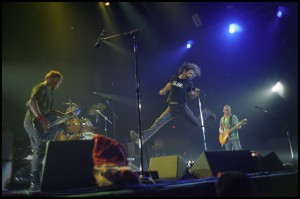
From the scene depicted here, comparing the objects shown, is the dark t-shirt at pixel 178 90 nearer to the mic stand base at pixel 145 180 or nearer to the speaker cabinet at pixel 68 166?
the mic stand base at pixel 145 180

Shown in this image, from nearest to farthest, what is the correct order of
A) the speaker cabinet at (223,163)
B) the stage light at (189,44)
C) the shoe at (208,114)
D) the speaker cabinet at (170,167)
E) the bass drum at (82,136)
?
1. the speaker cabinet at (223,163)
2. the speaker cabinet at (170,167)
3. the bass drum at (82,136)
4. the shoe at (208,114)
5. the stage light at (189,44)

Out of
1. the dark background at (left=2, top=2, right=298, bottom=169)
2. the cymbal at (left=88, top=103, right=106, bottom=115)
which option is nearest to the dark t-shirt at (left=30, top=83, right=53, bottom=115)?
the cymbal at (left=88, top=103, right=106, bottom=115)

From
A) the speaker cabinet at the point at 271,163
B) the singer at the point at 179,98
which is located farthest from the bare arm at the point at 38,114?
the speaker cabinet at the point at 271,163

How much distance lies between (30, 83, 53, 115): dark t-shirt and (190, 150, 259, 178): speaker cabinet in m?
3.20

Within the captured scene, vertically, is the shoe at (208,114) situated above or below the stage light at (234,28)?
below

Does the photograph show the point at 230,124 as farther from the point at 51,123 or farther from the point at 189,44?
the point at 51,123

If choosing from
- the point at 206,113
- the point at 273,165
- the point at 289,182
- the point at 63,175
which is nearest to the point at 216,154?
the point at 289,182

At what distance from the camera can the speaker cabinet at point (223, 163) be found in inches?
176

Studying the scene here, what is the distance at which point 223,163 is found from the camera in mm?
4547

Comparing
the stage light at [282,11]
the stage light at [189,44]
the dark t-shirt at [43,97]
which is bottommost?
the dark t-shirt at [43,97]

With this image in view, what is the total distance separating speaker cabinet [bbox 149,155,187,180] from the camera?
4746mm

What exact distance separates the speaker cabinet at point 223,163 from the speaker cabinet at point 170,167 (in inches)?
10.5

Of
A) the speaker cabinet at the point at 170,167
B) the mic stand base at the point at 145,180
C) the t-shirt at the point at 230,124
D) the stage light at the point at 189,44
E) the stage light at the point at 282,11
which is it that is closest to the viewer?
the mic stand base at the point at 145,180

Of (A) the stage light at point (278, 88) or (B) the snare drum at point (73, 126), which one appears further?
(A) the stage light at point (278, 88)
